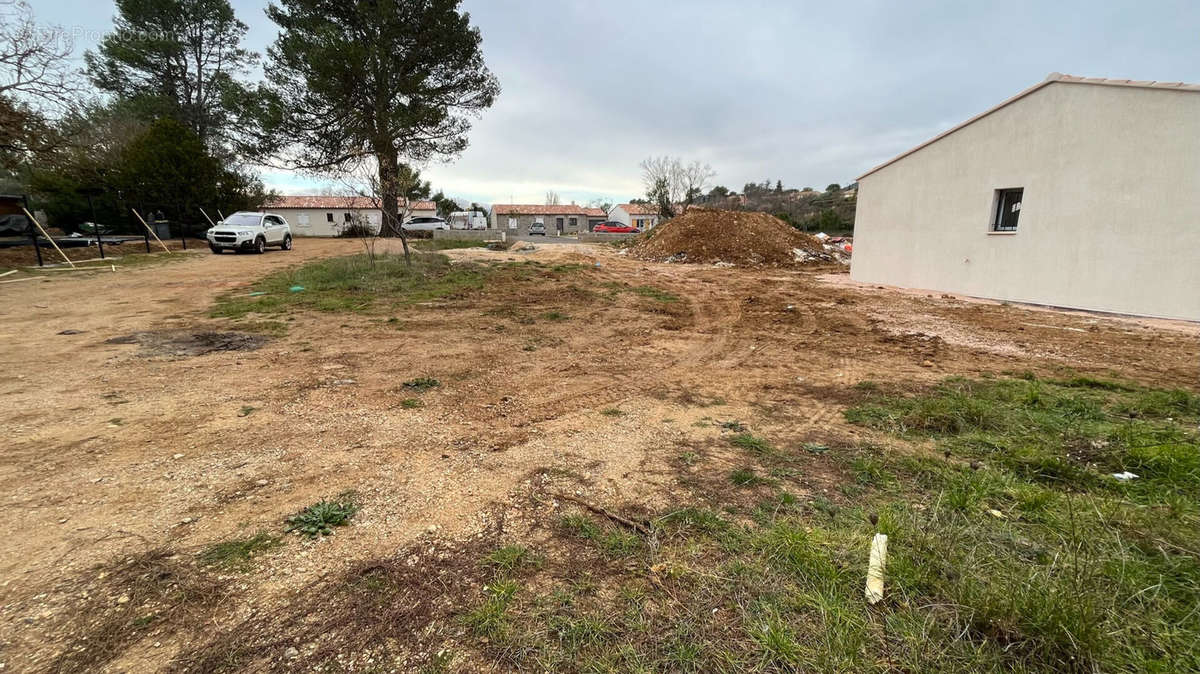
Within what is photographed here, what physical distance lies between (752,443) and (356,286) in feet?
34.1

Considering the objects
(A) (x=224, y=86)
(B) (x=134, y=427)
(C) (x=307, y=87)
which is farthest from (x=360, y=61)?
(B) (x=134, y=427)

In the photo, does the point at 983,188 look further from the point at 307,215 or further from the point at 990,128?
the point at 307,215

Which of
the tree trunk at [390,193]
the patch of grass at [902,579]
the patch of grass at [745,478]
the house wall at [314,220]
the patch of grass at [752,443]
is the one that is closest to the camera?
the patch of grass at [902,579]

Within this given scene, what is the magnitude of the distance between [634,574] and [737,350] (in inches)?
194

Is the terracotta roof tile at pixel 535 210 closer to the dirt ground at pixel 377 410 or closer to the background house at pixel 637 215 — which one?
the background house at pixel 637 215

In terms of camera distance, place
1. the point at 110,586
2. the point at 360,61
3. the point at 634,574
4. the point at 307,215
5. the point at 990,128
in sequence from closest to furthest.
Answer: the point at 110,586 → the point at 634,574 → the point at 990,128 → the point at 360,61 → the point at 307,215

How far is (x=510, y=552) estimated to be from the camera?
2299 millimetres

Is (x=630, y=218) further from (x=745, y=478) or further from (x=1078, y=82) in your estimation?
(x=745, y=478)

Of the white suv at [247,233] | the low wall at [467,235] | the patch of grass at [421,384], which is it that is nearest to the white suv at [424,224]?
the low wall at [467,235]

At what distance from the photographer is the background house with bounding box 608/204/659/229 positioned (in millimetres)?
63719

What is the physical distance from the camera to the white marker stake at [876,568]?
1.95 m

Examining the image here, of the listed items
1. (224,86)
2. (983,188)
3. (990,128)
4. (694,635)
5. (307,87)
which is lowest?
(694,635)

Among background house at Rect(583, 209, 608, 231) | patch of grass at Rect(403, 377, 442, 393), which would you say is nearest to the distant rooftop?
background house at Rect(583, 209, 608, 231)

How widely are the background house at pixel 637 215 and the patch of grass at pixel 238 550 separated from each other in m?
61.3
